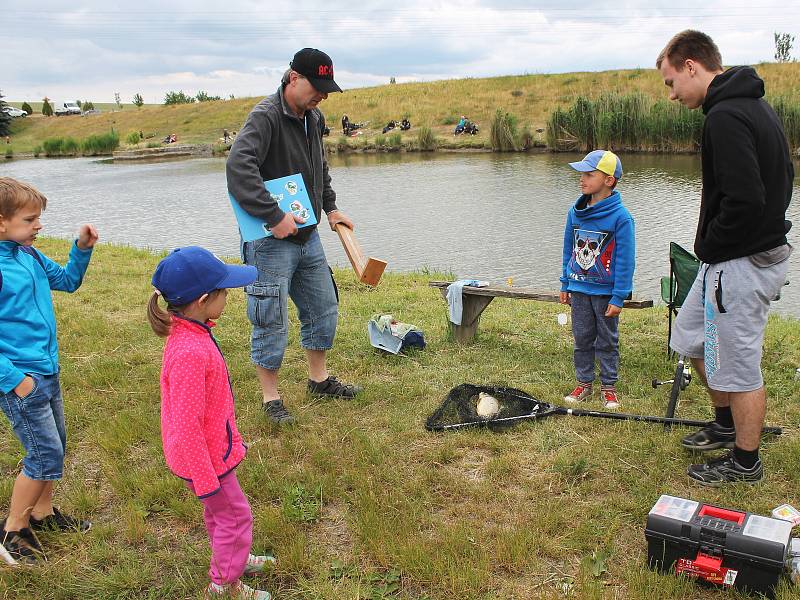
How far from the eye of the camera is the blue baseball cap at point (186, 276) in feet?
8.28

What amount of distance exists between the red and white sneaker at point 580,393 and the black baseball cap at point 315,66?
8.44 ft

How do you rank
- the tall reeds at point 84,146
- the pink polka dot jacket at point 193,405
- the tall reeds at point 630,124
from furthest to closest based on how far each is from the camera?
the tall reeds at point 84,146, the tall reeds at point 630,124, the pink polka dot jacket at point 193,405

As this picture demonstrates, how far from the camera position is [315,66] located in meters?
4.02

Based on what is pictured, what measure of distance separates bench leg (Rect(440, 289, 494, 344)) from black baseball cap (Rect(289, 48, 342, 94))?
2.38 meters

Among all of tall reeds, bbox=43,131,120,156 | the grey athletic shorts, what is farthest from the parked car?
the grey athletic shorts

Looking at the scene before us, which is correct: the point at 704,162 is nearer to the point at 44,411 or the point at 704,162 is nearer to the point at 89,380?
the point at 44,411

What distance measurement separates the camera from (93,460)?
4.08 meters

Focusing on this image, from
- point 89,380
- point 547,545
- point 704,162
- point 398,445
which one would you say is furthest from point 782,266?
point 89,380

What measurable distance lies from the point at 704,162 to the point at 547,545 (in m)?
2.07

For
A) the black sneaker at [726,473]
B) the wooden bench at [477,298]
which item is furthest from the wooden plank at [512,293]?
the black sneaker at [726,473]

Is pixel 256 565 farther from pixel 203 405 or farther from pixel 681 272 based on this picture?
pixel 681 272

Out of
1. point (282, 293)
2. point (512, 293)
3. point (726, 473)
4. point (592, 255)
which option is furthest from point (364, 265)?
point (726, 473)

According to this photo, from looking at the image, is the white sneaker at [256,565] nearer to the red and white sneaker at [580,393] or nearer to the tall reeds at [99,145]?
the red and white sneaker at [580,393]

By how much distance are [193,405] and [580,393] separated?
3009mm
